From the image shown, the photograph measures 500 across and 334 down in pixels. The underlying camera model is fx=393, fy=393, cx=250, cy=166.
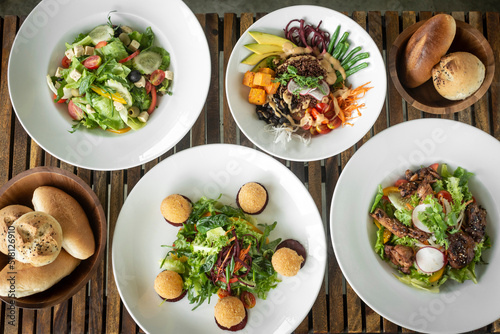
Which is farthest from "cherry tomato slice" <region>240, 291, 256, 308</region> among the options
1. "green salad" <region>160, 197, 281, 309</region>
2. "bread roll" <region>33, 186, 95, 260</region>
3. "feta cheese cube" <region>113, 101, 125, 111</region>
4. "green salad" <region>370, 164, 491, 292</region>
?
"feta cheese cube" <region>113, 101, 125, 111</region>

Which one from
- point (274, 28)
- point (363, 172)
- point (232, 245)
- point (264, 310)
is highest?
point (274, 28)

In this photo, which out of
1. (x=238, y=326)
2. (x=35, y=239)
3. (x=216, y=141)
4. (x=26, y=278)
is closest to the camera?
(x=35, y=239)

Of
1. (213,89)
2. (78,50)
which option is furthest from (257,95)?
(78,50)

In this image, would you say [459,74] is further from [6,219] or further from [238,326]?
[6,219]

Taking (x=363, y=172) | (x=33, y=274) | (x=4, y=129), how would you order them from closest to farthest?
(x=33, y=274), (x=363, y=172), (x=4, y=129)

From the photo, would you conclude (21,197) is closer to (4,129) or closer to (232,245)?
(4,129)

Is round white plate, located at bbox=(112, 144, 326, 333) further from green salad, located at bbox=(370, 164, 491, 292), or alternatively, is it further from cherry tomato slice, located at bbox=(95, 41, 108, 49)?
cherry tomato slice, located at bbox=(95, 41, 108, 49)

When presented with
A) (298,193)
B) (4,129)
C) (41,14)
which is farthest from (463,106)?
(4,129)
